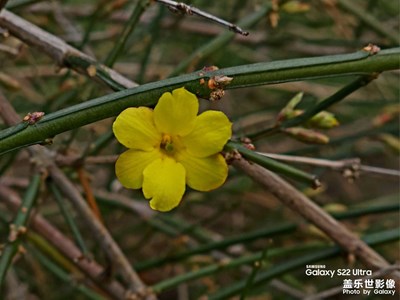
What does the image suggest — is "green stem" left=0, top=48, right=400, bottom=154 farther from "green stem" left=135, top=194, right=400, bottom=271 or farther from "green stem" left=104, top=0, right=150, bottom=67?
"green stem" left=135, top=194, right=400, bottom=271

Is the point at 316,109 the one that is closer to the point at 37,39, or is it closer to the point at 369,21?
the point at 37,39

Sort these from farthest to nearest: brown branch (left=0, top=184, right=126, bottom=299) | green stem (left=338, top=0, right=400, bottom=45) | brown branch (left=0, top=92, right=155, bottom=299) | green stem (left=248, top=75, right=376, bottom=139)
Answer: green stem (left=338, top=0, right=400, bottom=45)
brown branch (left=0, top=184, right=126, bottom=299)
brown branch (left=0, top=92, right=155, bottom=299)
green stem (left=248, top=75, right=376, bottom=139)

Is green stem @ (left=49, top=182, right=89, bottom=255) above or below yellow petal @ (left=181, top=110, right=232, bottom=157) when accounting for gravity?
above

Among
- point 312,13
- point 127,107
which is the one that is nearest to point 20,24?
point 127,107

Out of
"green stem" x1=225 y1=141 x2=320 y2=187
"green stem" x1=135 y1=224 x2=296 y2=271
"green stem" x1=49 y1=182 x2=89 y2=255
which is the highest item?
"green stem" x1=135 y1=224 x2=296 y2=271

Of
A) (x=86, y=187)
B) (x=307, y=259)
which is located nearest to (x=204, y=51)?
(x=86, y=187)

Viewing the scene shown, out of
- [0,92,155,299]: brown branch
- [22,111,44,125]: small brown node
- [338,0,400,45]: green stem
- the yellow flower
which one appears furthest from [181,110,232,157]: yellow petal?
[338,0,400,45]: green stem
